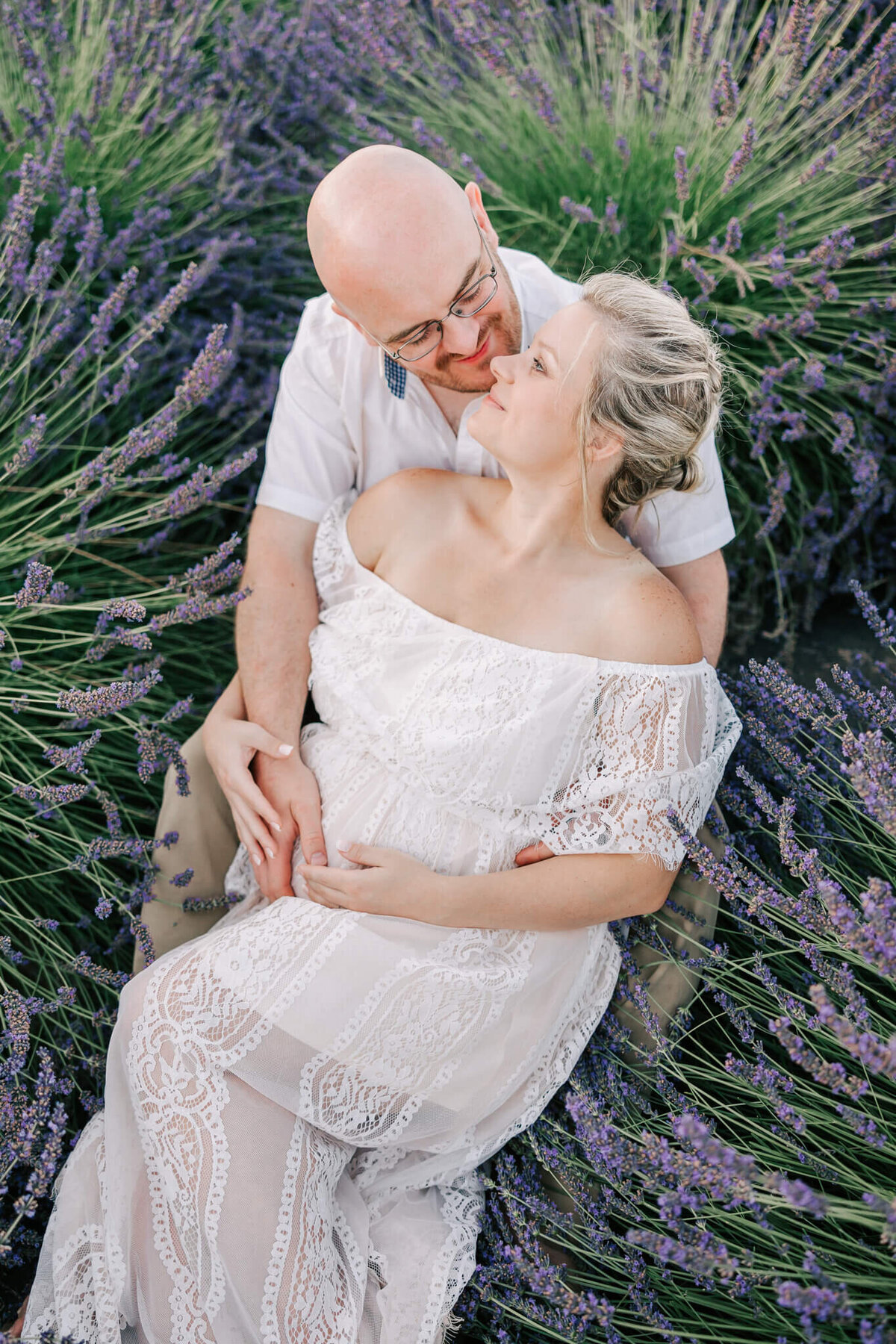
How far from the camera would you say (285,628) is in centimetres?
207

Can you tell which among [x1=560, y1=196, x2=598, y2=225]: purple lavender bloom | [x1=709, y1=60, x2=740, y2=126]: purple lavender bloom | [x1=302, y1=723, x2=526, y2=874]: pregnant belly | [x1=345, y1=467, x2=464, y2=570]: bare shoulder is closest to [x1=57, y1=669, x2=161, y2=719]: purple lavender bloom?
[x1=302, y1=723, x2=526, y2=874]: pregnant belly

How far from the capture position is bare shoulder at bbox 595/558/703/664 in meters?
1.73

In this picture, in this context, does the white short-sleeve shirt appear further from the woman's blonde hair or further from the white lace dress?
the white lace dress

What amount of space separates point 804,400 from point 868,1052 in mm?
1883

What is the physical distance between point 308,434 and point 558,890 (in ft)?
3.49

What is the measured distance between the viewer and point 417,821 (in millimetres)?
1813

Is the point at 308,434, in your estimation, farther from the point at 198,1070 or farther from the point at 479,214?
the point at 198,1070

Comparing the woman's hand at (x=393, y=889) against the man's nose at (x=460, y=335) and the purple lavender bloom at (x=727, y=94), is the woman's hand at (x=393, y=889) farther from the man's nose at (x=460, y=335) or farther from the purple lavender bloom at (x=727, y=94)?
the purple lavender bloom at (x=727, y=94)

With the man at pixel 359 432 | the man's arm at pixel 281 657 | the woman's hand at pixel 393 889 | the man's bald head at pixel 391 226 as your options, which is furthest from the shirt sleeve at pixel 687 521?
the woman's hand at pixel 393 889

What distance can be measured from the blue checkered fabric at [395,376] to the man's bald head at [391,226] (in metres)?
0.23

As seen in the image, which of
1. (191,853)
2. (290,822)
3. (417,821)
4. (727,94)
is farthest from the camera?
(727,94)

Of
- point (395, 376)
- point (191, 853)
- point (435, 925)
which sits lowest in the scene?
point (191, 853)

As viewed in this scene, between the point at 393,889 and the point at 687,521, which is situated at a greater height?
the point at 687,521

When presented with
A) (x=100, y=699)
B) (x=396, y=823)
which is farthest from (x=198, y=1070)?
(x=100, y=699)
